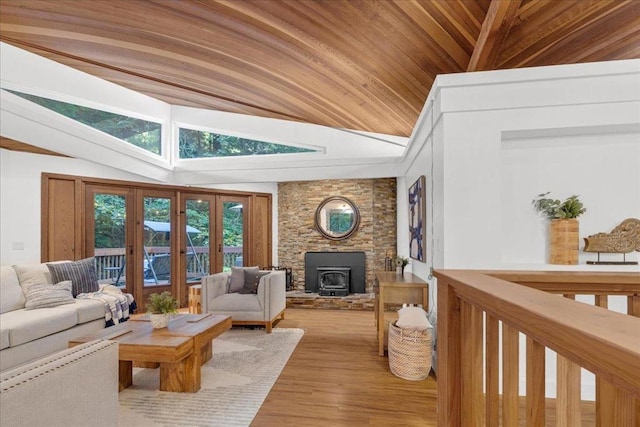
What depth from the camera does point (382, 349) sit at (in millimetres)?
3328

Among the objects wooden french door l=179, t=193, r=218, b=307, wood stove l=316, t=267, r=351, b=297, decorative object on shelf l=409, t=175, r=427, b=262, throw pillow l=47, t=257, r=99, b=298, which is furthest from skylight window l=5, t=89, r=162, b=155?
decorative object on shelf l=409, t=175, r=427, b=262

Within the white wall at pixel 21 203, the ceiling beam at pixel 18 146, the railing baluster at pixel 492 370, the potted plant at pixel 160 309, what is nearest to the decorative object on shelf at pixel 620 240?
the railing baluster at pixel 492 370

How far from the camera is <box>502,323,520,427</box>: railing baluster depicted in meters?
0.80

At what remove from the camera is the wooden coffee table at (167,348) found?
94.8 inches

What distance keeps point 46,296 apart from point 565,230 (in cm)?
501

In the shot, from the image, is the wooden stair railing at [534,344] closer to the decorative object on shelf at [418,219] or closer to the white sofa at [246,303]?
the decorative object on shelf at [418,219]

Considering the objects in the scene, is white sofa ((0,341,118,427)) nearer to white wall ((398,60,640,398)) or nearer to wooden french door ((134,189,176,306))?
white wall ((398,60,640,398))

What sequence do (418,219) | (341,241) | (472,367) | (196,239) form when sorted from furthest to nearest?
(341,241) → (196,239) → (418,219) → (472,367)

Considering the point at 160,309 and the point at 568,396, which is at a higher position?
the point at 568,396

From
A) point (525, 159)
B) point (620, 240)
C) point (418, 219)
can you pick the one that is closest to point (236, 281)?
point (418, 219)

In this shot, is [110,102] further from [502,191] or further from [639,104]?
[639,104]

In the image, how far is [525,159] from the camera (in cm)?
263

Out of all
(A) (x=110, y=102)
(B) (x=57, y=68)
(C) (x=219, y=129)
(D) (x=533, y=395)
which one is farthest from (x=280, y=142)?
(D) (x=533, y=395)

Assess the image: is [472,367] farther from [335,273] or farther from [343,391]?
[335,273]
